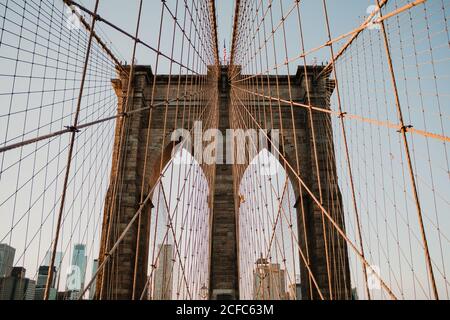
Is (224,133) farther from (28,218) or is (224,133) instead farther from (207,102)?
(28,218)

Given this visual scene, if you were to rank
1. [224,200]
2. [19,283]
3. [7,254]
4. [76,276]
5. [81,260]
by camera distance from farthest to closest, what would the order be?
1. [81,260]
2. [76,276]
3. [224,200]
4. [19,283]
5. [7,254]

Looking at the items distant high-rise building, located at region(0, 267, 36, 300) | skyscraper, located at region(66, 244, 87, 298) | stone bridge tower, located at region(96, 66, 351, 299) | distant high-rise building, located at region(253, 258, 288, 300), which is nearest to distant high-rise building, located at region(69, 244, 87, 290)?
skyscraper, located at region(66, 244, 87, 298)

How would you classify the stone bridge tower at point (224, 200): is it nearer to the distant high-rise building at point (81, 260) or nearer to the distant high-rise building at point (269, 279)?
the distant high-rise building at point (81, 260)

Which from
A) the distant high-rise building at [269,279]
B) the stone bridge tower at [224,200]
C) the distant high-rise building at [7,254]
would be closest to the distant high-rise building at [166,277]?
the stone bridge tower at [224,200]

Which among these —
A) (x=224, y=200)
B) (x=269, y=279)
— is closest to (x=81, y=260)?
(x=224, y=200)

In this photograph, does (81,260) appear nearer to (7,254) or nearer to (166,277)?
(166,277)

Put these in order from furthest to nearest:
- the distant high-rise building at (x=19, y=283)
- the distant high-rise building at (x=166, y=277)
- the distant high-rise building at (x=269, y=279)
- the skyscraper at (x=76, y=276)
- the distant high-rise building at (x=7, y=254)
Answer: the skyscraper at (x=76, y=276)
the distant high-rise building at (x=269, y=279)
the distant high-rise building at (x=166, y=277)
the distant high-rise building at (x=19, y=283)
the distant high-rise building at (x=7, y=254)

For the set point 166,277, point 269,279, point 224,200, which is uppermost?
point 224,200

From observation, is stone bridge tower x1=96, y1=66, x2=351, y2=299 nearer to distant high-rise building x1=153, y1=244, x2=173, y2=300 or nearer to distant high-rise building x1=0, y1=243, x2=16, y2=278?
distant high-rise building x1=153, y1=244, x2=173, y2=300
